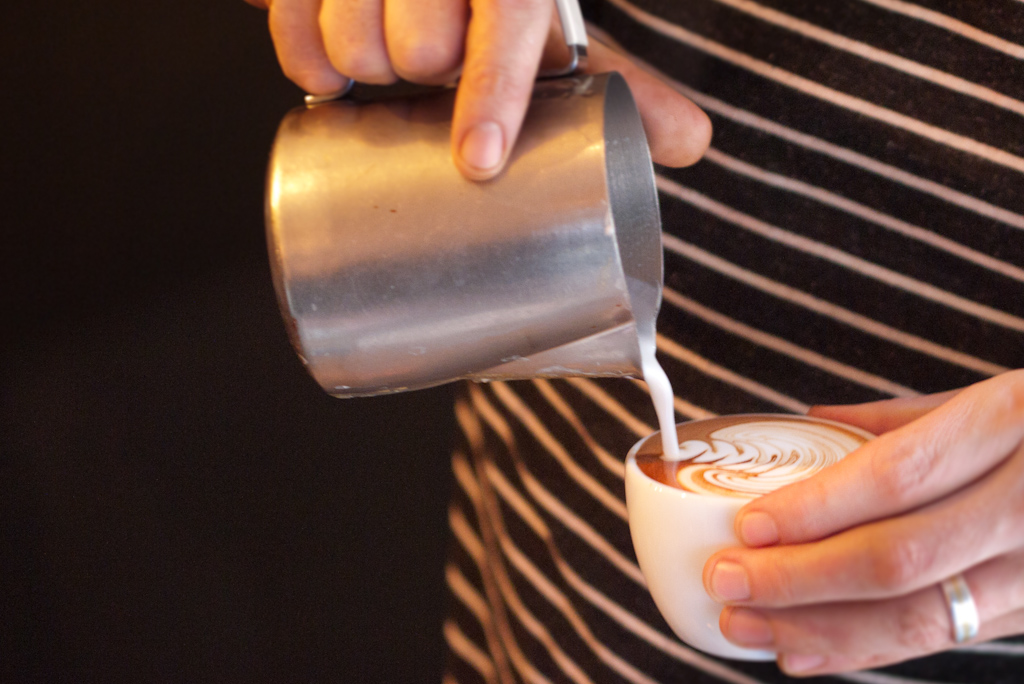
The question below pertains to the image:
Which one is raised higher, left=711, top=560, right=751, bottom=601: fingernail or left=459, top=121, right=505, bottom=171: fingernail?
left=459, top=121, right=505, bottom=171: fingernail

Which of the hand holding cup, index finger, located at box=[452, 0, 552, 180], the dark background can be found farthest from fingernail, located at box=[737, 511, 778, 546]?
the dark background

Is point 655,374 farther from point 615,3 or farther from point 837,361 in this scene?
point 615,3

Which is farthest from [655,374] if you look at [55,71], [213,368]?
[55,71]

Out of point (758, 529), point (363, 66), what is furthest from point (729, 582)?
point (363, 66)

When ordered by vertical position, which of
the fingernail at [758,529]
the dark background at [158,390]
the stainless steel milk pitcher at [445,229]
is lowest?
the dark background at [158,390]

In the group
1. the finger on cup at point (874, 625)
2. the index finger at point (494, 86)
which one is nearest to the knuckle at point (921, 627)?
the finger on cup at point (874, 625)

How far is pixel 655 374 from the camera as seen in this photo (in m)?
0.63

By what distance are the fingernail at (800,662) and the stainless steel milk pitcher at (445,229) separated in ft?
0.85

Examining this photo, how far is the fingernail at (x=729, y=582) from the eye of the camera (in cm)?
55

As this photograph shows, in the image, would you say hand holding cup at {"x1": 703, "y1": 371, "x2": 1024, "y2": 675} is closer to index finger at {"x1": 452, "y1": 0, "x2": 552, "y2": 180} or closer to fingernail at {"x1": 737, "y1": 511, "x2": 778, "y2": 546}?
fingernail at {"x1": 737, "y1": 511, "x2": 778, "y2": 546}

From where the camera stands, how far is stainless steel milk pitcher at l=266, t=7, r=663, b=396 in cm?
49

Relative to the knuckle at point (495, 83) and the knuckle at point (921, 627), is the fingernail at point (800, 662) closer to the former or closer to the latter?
the knuckle at point (921, 627)

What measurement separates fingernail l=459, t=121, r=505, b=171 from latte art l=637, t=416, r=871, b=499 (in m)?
0.27

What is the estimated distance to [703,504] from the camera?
0.57 m
